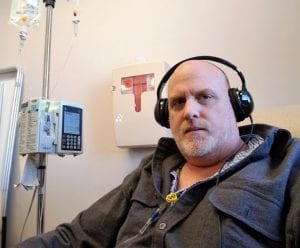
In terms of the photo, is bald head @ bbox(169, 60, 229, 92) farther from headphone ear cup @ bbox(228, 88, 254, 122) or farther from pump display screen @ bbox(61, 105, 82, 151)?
pump display screen @ bbox(61, 105, 82, 151)

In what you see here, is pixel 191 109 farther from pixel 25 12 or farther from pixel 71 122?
pixel 25 12

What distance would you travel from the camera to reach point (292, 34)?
4.31ft

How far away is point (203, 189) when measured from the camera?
82 centimetres

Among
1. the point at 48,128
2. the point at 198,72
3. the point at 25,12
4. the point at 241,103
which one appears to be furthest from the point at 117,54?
the point at 241,103

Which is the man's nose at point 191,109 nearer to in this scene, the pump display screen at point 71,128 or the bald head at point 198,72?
the bald head at point 198,72

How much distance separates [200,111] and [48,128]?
0.59 m

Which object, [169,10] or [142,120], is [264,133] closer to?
[142,120]

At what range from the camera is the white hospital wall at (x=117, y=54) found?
1.34 metres

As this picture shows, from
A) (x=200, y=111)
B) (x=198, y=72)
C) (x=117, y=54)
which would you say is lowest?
(x=200, y=111)

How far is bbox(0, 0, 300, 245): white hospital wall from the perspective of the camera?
1341mm

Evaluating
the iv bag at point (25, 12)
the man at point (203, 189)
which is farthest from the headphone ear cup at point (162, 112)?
the iv bag at point (25, 12)

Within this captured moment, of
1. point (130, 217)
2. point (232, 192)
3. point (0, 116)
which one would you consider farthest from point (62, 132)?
point (0, 116)

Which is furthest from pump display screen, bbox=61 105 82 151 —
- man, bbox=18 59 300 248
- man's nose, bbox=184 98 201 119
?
man's nose, bbox=184 98 201 119

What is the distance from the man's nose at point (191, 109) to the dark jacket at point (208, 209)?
19cm
